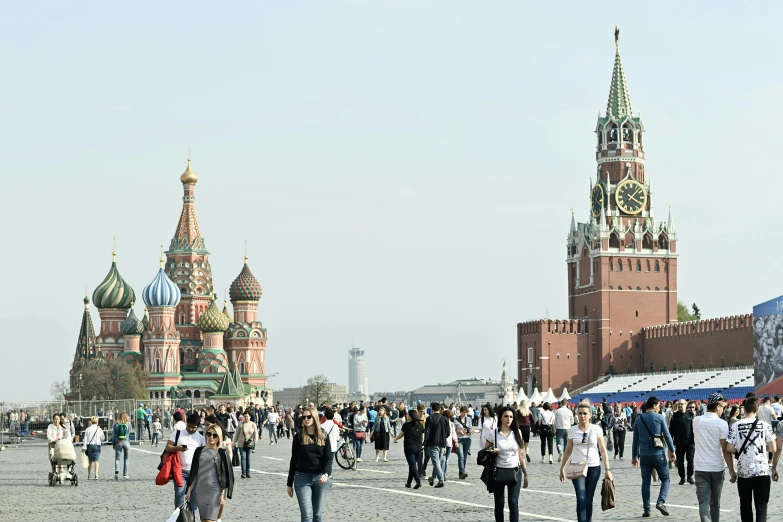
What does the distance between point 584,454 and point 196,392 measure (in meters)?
86.5

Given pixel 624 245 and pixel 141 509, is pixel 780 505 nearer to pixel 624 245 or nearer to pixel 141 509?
pixel 141 509

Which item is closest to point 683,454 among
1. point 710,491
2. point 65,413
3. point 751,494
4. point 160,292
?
point 710,491

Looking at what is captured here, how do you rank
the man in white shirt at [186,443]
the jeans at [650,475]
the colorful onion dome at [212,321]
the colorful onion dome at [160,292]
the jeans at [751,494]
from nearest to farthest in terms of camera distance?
the jeans at [751,494], the man in white shirt at [186,443], the jeans at [650,475], the colorful onion dome at [160,292], the colorful onion dome at [212,321]

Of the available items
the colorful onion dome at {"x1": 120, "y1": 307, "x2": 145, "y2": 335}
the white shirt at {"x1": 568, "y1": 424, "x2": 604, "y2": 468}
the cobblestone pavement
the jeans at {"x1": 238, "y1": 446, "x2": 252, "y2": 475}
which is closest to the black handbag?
the white shirt at {"x1": 568, "y1": 424, "x2": 604, "y2": 468}

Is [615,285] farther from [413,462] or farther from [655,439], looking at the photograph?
[655,439]

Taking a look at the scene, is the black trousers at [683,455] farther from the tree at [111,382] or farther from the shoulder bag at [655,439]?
the tree at [111,382]

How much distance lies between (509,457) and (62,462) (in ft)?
33.3

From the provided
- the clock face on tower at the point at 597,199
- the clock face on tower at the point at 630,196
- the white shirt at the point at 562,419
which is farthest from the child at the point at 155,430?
the clock face on tower at the point at 630,196

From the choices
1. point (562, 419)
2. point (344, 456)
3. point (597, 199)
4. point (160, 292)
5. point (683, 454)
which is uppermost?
point (597, 199)

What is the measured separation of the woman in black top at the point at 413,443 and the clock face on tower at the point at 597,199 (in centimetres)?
8606

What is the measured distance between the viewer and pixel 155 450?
3325 cm

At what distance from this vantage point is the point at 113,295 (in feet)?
332

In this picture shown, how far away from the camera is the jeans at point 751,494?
35.7ft

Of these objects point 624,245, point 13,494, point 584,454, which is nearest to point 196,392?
point 624,245
